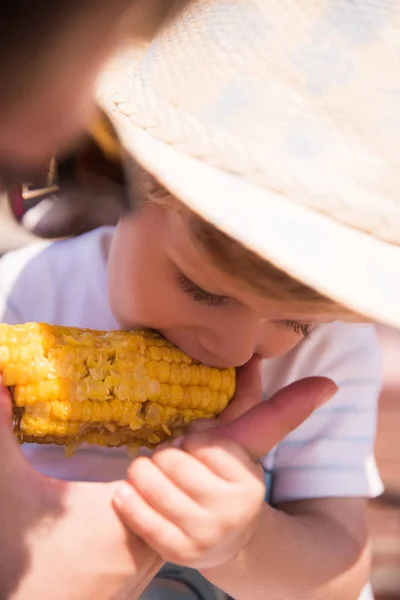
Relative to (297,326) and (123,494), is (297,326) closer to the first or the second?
(297,326)

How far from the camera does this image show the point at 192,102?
0.53 meters

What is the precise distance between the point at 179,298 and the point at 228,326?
6cm

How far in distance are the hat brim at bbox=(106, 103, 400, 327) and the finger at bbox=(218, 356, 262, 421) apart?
0.39m

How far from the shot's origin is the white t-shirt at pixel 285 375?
100 centimetres

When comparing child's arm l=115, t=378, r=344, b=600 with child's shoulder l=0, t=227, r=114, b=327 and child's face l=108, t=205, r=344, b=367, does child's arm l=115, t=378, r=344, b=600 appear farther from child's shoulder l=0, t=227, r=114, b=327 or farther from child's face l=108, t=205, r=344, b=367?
child's shoulder l=0, t=227, r=114, b=327

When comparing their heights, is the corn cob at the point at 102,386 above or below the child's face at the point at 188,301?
below

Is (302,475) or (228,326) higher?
(228,326)

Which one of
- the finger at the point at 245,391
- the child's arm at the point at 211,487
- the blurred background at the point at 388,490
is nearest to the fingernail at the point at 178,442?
the child's arm at the point at 211,487

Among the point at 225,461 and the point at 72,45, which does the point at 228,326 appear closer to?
the point at 225,461

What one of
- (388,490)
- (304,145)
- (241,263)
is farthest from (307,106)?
(388,490)

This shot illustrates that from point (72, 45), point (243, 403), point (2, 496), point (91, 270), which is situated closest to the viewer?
point (72, 45)

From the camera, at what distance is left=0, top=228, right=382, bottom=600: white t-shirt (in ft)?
3.27

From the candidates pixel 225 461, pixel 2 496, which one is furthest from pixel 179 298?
pixel 2 496

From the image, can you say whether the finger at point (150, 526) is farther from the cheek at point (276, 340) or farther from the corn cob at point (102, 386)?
the cheek at point (276, 340)
